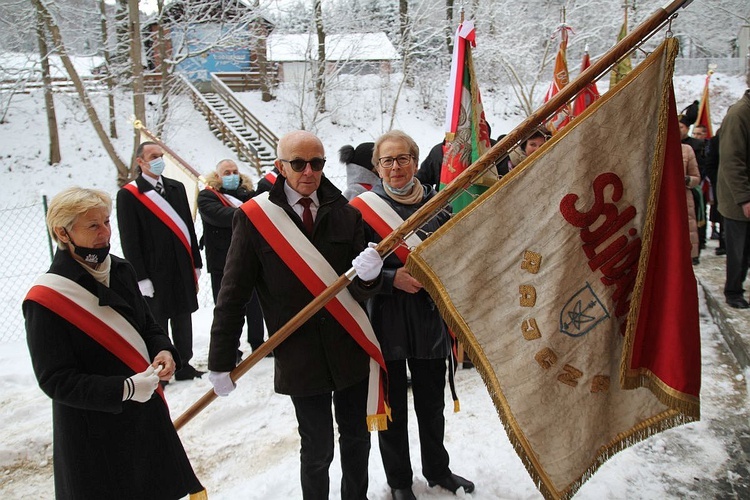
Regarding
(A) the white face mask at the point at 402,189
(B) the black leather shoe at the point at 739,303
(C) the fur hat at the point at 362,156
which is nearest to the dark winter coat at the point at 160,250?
(C) the fur hat at the point at 362,156

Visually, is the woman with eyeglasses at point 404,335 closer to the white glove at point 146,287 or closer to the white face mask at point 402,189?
the white face mask at point 402,189

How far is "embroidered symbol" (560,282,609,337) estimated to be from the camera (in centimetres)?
229

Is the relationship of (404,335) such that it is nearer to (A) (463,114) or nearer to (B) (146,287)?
(A) (463,114)

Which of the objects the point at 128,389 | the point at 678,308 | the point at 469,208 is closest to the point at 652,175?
the point at 678,308

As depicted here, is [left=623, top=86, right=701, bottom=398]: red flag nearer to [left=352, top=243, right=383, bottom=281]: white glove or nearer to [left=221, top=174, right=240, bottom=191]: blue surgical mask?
[left=352, top=243, right=383, bottom=281]: white glove

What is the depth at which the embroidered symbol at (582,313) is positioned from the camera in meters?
2.29

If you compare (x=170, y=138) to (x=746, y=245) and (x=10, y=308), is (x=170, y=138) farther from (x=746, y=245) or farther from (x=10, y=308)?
(x=746, y=245)

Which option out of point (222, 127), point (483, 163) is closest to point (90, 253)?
point (483, 163)

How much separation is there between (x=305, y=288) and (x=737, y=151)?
4.53m

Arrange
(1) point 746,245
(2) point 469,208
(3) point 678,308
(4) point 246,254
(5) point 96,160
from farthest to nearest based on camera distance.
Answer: (5) point 96,160, (1) point 746,245, (4) point 246,254, (2) point 469,208, (3) point 678,308

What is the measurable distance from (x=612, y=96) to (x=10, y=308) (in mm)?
8989

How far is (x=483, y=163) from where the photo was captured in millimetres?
2279

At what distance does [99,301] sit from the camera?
7.84 feet

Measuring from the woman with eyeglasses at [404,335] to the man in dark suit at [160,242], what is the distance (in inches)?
100
